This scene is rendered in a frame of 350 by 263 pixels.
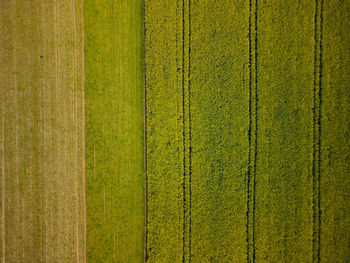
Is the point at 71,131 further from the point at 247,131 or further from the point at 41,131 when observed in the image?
the point at 247,131

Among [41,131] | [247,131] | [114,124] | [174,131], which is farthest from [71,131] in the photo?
[247,131]

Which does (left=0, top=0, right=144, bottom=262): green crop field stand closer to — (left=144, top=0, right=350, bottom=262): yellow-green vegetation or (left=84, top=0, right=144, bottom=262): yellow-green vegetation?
(left=84, top=0, right=144, bottom=262): yellow-green vegetation


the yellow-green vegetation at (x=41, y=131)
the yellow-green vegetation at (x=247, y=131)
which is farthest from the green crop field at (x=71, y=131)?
the yellow-green vegetation at (x=247, y=131)

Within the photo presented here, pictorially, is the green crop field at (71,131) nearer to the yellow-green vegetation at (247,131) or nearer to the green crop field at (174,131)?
the green crop field at (174,131)

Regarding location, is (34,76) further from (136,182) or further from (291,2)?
(291,2)

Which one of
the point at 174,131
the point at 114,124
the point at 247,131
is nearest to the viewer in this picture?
the point at 247,131

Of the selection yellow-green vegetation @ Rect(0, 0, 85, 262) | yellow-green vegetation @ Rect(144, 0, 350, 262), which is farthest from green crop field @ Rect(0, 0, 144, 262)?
yellow-green vegetation @ Rect(144, 0, 350, 262)
